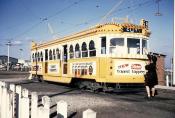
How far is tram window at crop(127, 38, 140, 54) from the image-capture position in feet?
49.8

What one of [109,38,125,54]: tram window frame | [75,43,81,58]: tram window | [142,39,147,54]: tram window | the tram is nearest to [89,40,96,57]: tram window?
the tram

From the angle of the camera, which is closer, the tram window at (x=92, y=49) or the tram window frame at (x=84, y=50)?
the tram window at (x=92, y=49)

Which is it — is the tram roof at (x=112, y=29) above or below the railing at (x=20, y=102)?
above

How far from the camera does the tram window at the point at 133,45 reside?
49.8 ft

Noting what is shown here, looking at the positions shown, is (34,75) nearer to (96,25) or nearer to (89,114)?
(96,25)

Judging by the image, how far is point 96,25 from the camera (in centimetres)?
1546

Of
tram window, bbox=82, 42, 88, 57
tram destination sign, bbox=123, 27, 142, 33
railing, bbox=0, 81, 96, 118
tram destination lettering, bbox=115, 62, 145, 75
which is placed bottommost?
railing, bbox=0, 81, 96, 118

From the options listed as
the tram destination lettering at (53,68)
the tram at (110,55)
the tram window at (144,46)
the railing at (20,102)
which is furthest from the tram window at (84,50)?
the railing at (20,102)

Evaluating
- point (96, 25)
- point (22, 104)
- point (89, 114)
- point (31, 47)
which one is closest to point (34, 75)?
point (31, 47)

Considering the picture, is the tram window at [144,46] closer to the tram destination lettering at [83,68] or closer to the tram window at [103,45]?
the tram window at [103,45]

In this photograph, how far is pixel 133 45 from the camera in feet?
50.4

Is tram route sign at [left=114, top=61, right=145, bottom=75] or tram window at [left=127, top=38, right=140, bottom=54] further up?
tram window at [left=127, top=38, right=140, bottom=54]

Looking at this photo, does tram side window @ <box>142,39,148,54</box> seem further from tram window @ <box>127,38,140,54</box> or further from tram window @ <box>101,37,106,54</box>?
tram window @ <box>101,37,106,54</box>

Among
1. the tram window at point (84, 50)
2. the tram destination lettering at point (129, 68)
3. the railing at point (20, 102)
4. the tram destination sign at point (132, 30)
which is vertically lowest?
the railing at point (20, 102)
